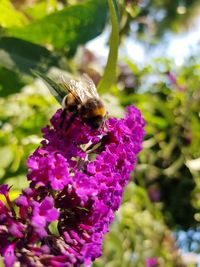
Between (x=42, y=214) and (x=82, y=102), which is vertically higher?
(x=82, y=102)

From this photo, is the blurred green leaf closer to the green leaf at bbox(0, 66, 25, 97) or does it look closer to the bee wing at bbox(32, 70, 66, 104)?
the green leaf at bbox(0, 66, 25, 97)

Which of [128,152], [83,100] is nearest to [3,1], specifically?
[83,100]

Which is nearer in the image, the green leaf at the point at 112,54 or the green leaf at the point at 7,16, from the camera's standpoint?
the green leaf at the point at 112,54

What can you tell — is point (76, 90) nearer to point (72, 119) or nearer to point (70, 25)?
point (72, 119)

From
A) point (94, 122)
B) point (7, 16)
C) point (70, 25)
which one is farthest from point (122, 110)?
point (94, 122)

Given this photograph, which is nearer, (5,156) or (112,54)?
(112,54)

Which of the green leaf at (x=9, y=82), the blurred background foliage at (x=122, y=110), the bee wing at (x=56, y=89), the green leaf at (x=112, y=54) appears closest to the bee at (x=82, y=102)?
the bee wing at (x=56, y=89)

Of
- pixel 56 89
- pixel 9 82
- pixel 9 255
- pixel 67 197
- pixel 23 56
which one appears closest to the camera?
pixel 9 255

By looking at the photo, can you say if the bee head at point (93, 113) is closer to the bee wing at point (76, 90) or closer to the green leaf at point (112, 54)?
the bee wing at point (76, 90)
